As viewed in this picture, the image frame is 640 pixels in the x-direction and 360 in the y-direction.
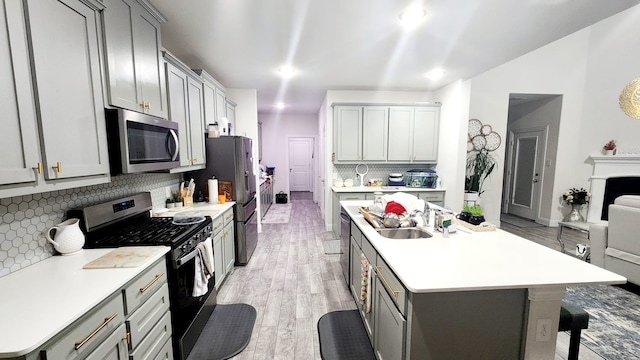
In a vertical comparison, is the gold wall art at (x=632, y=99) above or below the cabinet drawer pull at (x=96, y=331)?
above

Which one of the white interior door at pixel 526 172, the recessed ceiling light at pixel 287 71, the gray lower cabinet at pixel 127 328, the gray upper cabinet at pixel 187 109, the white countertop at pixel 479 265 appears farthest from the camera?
the white interior door at pixel 526 172

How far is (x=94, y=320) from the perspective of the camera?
101cm

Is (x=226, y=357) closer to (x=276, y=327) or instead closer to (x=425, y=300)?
(x=276, y=327)

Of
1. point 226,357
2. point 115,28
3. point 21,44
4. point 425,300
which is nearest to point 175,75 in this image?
point 115,28

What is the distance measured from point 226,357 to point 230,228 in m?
1.41

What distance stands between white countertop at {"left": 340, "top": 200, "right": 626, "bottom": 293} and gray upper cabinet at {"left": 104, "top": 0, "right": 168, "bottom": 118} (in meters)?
1.91

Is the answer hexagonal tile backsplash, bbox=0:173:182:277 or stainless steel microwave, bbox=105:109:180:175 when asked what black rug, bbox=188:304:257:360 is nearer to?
hexagonal tile backsplash, bbox=0:173:182:277

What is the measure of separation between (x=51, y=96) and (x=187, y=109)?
143 cm

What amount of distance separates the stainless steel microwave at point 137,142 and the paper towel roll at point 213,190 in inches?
37.3

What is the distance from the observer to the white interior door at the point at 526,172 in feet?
17.6

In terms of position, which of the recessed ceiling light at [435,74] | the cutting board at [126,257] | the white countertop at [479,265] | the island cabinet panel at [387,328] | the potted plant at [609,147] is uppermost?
the recessed ceiling light at [435,74]

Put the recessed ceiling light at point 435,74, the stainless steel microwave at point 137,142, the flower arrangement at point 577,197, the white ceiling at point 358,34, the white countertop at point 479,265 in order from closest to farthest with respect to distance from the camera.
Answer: the white countertop at point 479,265 < the stainless steel microwave at point 137,142 < the white ceiling at point 358,34 < the recessed ceiling light at point 435,74 < the flower arrangement at point 577,197

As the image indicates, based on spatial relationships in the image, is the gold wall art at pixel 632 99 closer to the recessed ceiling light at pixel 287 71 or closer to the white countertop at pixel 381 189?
the white countertop at pixel 381 189

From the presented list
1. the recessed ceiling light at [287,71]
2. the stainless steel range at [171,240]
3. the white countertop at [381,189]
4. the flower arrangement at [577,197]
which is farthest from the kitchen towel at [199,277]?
the flower arrangement at [577,197]
